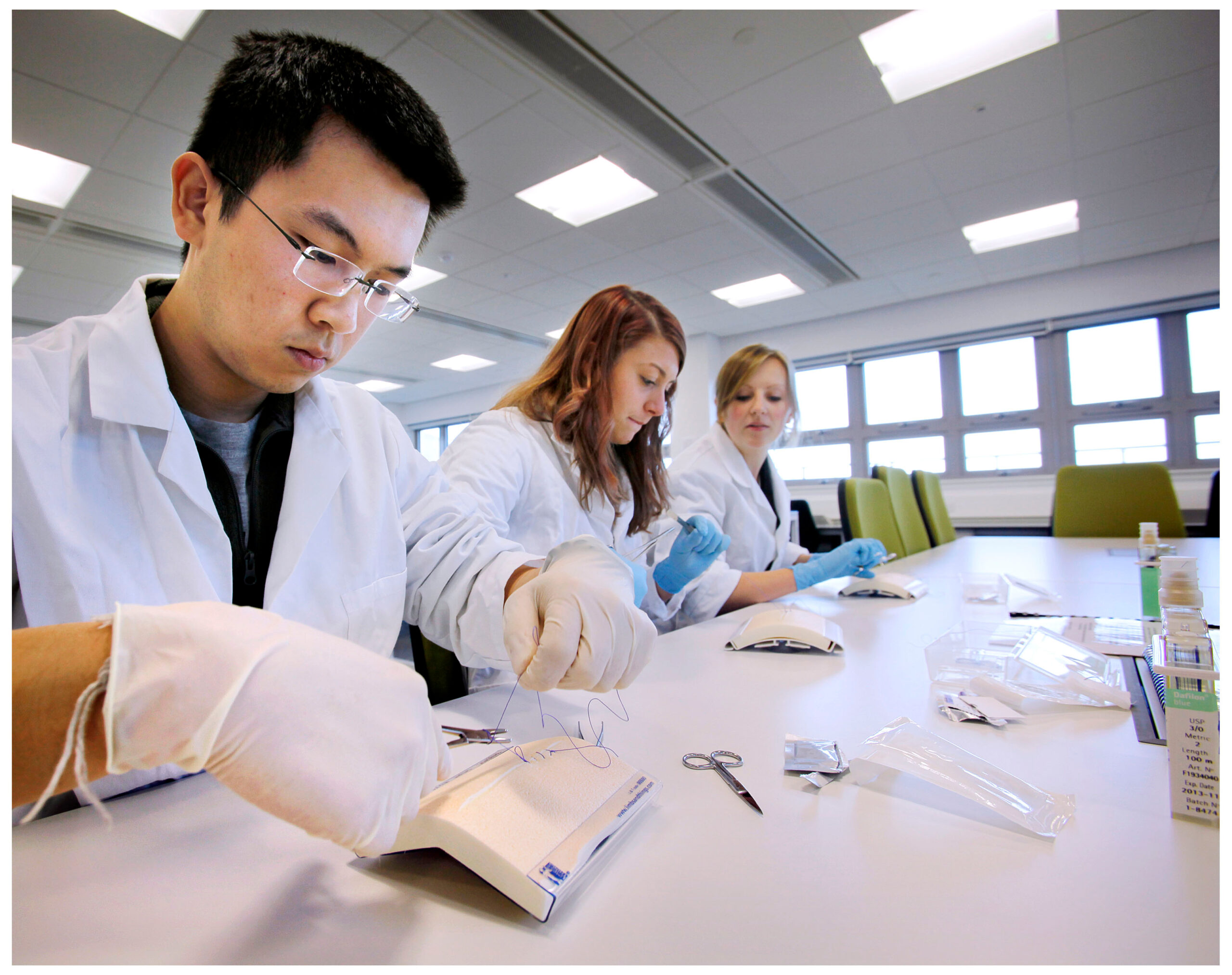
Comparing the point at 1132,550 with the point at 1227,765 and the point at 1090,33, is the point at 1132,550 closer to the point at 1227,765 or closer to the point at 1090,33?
the point at 1090,33

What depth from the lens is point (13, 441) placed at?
604 mm

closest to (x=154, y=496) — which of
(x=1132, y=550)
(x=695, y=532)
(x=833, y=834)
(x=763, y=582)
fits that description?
(x=833, y=834)

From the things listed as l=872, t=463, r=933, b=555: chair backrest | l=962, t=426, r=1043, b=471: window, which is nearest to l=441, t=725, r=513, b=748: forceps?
l=872, t=463, r=933, b=555: chair backrest

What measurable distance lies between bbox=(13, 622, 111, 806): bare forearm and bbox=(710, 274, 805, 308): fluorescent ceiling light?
16.4ft

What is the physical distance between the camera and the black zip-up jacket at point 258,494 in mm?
776

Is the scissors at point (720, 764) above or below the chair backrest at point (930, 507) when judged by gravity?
below

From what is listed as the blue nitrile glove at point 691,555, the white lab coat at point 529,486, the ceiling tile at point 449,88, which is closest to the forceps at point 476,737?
the white lab coat at point 529,486

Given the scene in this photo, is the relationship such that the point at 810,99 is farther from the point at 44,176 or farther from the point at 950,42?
the point at 44,176

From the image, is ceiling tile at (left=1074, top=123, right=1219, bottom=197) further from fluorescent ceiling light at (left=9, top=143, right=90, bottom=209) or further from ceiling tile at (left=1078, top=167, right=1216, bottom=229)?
fluorescent ceiling light at (left=9, top=143, right=90, bottom=209)

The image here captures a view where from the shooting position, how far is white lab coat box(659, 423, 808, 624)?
1897mm

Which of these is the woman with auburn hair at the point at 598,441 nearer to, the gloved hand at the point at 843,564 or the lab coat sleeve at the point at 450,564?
the lab coat sleeve at the point at 450,564

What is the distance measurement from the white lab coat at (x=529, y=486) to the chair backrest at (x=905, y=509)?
1769mm

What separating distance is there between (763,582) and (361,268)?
1.20 m

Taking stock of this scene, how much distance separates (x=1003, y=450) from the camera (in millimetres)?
5430
